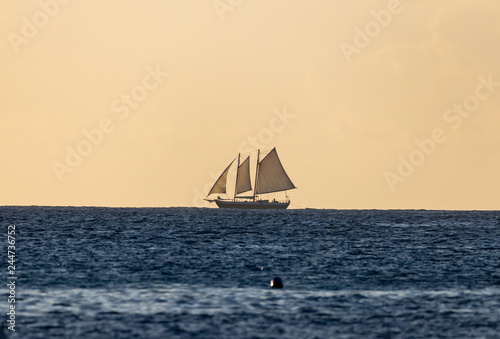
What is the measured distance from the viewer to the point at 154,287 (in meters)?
52.5

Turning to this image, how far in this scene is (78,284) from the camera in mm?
53562

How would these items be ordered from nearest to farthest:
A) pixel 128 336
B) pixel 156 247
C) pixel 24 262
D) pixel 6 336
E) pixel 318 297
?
1. pixel 6 336
2. pixel 128 336
3. pixel 318 297
4. pixel 24 262
5. pixel 156 247

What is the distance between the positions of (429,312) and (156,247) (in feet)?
164

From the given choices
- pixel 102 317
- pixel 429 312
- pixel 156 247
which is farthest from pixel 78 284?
pixel 156 247

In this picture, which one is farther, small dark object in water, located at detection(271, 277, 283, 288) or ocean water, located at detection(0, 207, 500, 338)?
small dark object in water, located at detection(271, 277, 283, 288)

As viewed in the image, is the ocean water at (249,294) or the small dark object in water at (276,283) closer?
the ocean water at (249,294)

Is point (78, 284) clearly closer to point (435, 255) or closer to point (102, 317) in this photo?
point (102, 317)

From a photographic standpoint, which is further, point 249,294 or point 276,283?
point 276,283

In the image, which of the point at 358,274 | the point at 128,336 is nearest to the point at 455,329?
the point at 128,336

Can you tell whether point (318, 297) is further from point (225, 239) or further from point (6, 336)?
point (225, 239)

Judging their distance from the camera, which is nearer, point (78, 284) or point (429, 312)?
point (429, 312)

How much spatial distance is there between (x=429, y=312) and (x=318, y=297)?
729 cm

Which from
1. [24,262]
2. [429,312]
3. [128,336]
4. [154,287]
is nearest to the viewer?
[128,336]

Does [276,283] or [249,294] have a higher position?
[276,283]
